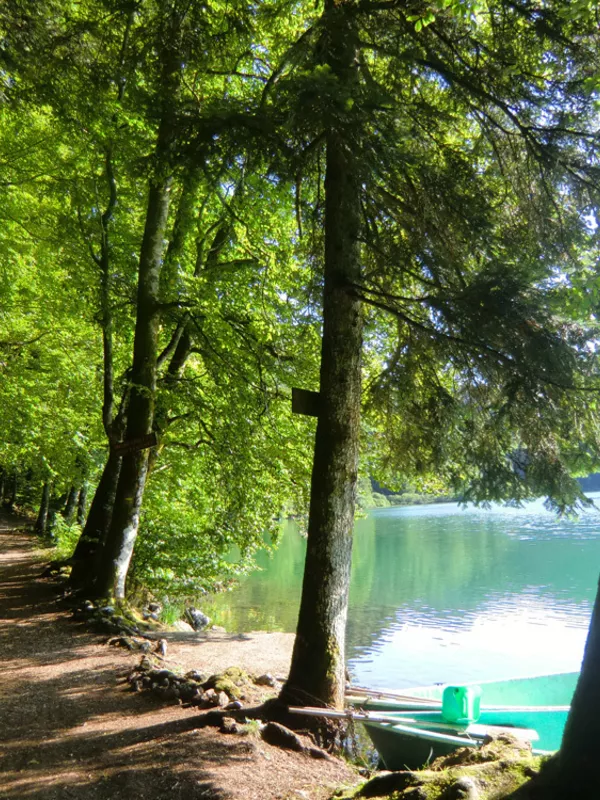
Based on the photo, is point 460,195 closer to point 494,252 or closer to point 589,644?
point 494,252

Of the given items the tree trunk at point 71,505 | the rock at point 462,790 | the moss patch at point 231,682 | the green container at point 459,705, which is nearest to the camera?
the rock at point 462,790

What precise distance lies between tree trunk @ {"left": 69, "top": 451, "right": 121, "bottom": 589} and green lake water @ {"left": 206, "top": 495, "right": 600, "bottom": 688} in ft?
12.8

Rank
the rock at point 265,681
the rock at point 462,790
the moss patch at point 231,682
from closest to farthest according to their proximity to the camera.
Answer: the rock at point 462,790 → the moss patch at point 231,682 → the rock at point 265,681

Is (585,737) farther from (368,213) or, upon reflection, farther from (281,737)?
(368,213)

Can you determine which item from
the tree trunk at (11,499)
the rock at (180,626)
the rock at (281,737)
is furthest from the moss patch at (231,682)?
the tree trunk at (11,499)

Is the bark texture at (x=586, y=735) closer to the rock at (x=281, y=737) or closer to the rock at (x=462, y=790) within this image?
the rock at (x=462, y=790)

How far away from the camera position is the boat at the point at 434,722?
477cm

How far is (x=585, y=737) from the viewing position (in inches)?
90.7

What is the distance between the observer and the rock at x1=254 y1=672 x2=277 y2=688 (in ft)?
19.6

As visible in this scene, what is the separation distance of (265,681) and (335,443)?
266cm

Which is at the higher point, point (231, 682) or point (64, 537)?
point (231, 682)

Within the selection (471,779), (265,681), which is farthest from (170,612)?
(471,779)

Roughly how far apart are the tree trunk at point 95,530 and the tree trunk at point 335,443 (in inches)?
210

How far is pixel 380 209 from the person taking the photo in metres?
5.75
